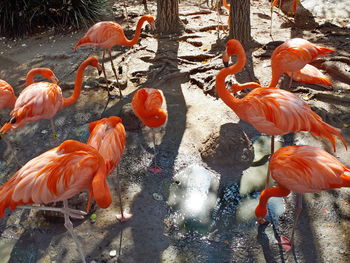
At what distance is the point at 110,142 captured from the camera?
11.8 feet

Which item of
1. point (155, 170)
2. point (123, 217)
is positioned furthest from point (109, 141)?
point (155, 170)

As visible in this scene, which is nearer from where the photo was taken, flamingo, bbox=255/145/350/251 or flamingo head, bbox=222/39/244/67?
flamingo, bbox=255/145/350/251

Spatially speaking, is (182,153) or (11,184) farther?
(182,153)

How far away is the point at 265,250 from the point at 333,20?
6.78 m

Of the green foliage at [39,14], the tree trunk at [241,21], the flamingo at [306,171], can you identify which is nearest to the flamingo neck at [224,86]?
the flamingo at [306,171]

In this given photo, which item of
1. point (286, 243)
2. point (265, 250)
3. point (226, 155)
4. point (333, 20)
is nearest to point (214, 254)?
point (265, 250)

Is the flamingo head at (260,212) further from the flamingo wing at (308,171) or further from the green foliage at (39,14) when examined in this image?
the green foliage at (39,14)

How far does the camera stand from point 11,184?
3.04 metres

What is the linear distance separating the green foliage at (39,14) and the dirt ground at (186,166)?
129 centimetres

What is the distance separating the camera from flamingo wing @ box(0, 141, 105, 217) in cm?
297

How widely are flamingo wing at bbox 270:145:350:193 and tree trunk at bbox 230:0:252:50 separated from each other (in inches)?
163

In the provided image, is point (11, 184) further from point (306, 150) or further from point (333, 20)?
point (333, 20)

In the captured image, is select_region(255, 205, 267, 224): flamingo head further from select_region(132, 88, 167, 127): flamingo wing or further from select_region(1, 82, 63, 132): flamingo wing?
select_region(1, 82, 63, 132): flamingo wing

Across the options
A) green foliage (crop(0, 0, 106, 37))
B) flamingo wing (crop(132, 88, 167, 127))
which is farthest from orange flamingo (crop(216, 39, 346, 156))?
green foliage (crop(0, 0, 106, 37))
